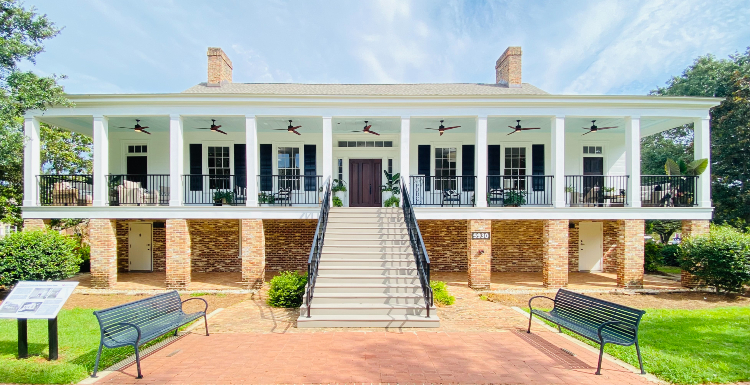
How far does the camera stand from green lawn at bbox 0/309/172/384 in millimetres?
4618

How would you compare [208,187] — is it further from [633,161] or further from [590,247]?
[590,247]

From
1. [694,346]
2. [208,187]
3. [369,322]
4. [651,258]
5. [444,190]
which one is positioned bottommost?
[651,258]

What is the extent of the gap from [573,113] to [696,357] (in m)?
7.84

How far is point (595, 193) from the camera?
1263 cm

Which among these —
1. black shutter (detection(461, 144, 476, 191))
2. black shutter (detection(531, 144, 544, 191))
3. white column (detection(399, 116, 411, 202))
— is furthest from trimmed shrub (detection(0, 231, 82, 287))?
black shutter (detection(531, 144, 544, 191))

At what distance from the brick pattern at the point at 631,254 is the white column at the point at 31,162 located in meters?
18.3

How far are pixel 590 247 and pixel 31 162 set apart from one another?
1994 centimetres

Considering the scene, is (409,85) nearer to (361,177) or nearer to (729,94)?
(361,177)

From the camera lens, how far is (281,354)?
5.48 metres

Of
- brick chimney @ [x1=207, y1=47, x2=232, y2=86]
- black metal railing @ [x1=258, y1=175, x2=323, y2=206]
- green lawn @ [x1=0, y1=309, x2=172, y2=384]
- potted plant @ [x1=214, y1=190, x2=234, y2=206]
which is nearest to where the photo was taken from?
green lawn @ [x1=0, y1=309, x2=172, y2=384]

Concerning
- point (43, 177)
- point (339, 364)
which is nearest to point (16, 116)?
point (43, 177)

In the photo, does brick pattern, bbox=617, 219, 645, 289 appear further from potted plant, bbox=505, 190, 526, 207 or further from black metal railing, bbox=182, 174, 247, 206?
black metal railing, bbox=182, 174, 247, 206

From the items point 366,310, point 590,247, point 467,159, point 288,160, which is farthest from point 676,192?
point 288,160

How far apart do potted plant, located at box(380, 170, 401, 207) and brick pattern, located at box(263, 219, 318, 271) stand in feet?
10.6
